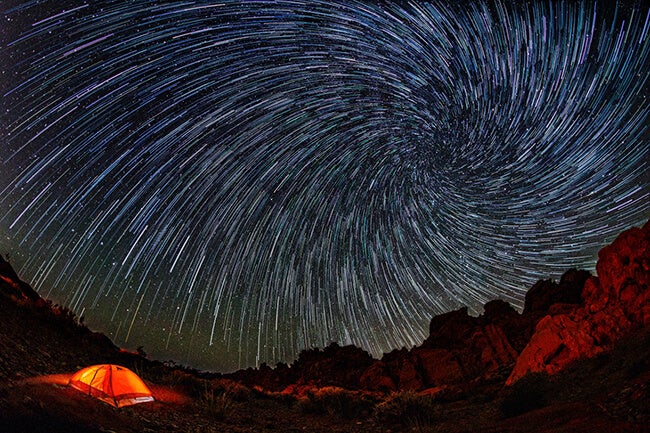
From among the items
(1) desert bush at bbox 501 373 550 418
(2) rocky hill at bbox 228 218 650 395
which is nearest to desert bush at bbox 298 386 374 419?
(1) desert bush at bbox 501 373 550 418

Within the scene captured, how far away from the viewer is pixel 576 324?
16.5 meters

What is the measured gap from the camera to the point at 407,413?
1145 cm

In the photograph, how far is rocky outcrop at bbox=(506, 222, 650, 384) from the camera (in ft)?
49.9

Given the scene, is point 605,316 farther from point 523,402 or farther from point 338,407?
point 338,407

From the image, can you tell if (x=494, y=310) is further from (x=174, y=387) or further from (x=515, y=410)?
(x=174, y=387)

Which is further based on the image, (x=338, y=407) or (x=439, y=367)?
(x=439, y=367)

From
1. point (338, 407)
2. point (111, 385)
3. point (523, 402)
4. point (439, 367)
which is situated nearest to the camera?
point (111, 385)

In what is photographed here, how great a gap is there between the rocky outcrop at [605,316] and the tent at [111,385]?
15623 mm

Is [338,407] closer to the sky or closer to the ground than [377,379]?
closer to the ground

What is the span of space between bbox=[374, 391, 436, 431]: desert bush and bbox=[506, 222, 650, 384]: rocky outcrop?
728 centimetres

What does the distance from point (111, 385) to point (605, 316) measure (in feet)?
62.2

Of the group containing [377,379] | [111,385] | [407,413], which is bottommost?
[407,413]

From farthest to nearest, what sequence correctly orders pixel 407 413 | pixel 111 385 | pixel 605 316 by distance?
1. pixel 605 316
2. pixel 407 413
3. pixel 111 385

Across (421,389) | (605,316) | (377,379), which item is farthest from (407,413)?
(377,379)
